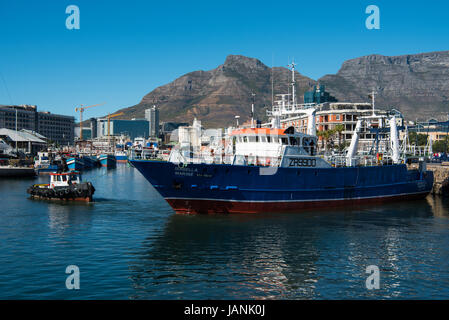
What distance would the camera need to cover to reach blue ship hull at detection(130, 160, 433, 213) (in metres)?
34.6

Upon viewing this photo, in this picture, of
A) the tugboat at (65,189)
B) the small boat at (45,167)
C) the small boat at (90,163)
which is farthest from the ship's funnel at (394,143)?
the small boat at (90,163)

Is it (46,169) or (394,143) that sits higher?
(394,143)

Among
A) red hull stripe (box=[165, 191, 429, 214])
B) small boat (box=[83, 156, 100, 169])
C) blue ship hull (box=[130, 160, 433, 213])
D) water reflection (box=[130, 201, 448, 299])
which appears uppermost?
small boat (box=[83, 156, 100, 169])

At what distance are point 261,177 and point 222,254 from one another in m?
12.7

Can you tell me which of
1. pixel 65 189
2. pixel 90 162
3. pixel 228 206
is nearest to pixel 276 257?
pixel 228 206

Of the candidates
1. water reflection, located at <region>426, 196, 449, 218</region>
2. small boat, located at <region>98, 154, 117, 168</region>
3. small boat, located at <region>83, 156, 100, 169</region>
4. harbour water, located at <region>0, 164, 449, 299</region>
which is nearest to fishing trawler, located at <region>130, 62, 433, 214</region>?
harbour water, located at <region>0, 164, 449, 299</region>

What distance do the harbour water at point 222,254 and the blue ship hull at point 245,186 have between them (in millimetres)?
1345

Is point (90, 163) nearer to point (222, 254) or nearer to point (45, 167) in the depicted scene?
point (45, 167)

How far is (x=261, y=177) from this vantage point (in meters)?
35.8

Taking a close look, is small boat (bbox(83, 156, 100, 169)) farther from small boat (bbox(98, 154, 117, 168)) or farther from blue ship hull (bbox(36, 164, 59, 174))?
blue ship hull (bbox(36, 164, 59, 174))

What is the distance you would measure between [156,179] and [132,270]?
47.5ft

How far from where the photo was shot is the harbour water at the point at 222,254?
731 inches
